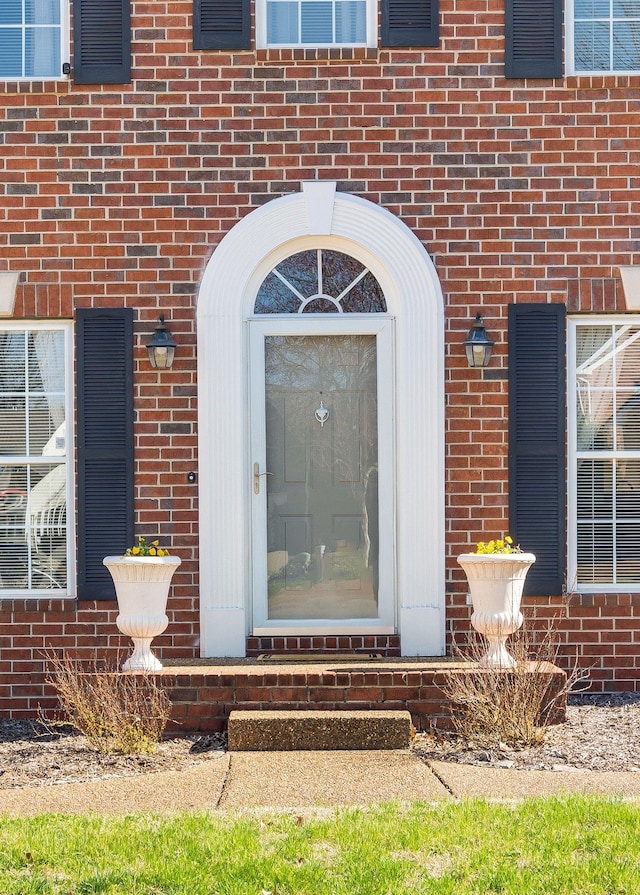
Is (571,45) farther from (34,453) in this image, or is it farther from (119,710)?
(119,710)

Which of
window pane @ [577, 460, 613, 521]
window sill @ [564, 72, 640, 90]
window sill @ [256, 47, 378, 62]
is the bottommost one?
window pane @ [577, 460, 613, 521]

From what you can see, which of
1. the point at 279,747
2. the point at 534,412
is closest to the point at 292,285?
the point at 534,412

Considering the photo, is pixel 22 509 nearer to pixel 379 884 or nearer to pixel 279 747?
pixel 279 747

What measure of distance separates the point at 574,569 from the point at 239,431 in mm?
2517

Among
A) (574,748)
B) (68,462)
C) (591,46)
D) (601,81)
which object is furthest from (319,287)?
(574,748)

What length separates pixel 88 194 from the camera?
764 cm

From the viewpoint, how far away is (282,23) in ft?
25.4

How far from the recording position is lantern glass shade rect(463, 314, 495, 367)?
7457mm

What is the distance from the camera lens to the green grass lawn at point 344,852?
13.4 feet

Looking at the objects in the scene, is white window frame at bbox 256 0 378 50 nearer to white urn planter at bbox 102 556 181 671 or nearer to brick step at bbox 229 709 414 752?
white urn planter at bbox 102 556 181 671

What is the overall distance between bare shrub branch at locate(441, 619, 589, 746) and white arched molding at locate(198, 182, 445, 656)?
0.75 m

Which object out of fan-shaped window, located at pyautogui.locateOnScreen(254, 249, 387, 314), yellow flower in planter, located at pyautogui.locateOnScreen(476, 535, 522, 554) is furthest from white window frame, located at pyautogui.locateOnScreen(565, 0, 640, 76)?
yellow flower in planter, located at pyautogui.locateOnScreen(476, 535, 522, 554)

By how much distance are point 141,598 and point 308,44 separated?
13.0 ft

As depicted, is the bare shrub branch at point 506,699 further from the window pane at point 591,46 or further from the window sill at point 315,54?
the window sill at point 315,54
